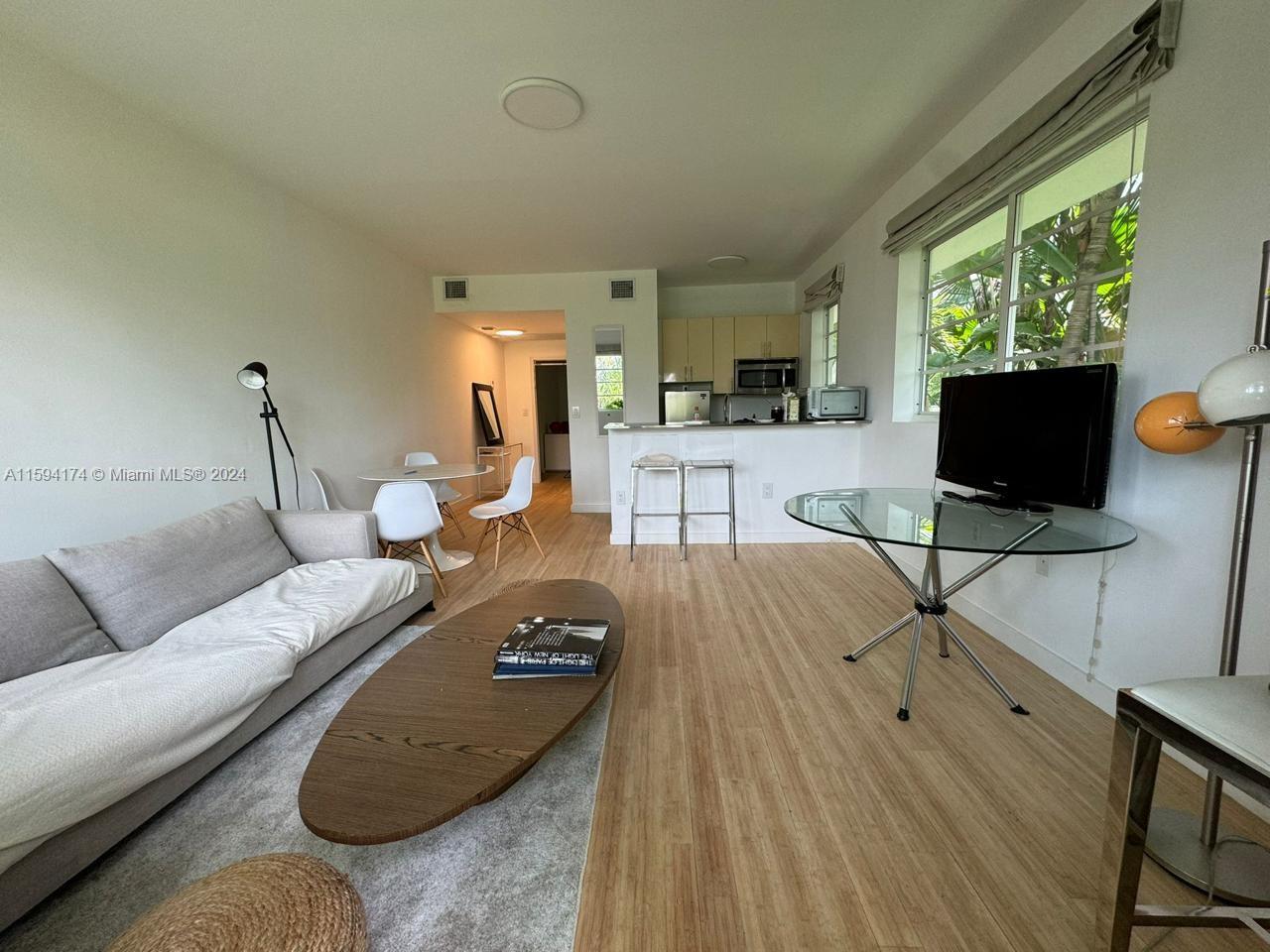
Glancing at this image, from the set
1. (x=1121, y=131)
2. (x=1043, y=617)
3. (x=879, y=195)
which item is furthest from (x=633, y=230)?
(x=1043, y=617)

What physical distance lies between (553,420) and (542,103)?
6.48 meters

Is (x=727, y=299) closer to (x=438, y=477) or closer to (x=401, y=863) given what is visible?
Result: (x=438, y=477)

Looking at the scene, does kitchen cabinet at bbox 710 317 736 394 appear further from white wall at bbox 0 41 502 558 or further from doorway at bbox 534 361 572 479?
white wall at bbox 0 41 502 558

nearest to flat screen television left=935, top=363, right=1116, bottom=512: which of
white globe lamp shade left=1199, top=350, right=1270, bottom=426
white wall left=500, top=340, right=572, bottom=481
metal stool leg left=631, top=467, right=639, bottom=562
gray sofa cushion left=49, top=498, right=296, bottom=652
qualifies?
white globe lamp shade left=1199, top=350, right=1270, bottom=426

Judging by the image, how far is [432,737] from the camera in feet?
3.75

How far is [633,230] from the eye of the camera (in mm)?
3867

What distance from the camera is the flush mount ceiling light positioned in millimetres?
2105

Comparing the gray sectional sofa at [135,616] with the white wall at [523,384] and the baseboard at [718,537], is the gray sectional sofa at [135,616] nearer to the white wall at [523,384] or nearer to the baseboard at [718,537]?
the baseboard at [718,537]

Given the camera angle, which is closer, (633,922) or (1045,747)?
(633,922)

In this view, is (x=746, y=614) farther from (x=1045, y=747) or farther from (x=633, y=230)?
(x=633, y=230)

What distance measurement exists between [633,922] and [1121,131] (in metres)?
3.06

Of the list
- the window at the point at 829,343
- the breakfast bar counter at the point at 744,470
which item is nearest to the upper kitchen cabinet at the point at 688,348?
the window at the point at 829,343

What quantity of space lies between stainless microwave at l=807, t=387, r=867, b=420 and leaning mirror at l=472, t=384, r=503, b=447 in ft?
14.2

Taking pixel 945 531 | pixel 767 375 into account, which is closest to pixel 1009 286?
pixel 945 531
